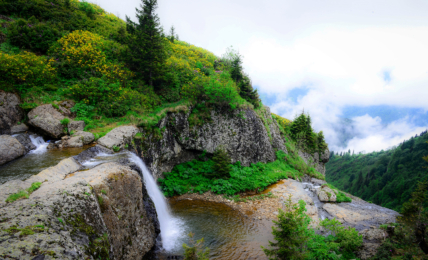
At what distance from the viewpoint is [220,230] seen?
9352mm

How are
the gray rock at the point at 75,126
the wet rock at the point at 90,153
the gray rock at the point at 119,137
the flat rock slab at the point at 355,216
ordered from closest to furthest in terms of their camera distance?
the wet rock at the point at 90,153 → the gray rock at the point at 119,137 → the gray rock at the point at 75,126 → the flat rock slab at the point at 355,216

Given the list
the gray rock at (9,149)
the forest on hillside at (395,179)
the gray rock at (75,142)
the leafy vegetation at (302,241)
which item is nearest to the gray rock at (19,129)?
the gray rock at (9,149)

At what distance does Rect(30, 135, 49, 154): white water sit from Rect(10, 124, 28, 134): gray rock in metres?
0.55

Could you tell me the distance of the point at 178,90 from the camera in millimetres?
15672

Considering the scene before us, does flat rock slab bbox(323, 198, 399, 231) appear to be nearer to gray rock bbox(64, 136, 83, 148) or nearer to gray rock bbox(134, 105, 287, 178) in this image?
gray rock bbox(134, 105, 287, 178)

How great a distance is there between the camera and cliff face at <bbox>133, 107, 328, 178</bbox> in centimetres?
1234

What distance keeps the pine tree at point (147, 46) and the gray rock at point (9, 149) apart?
8.67 meters

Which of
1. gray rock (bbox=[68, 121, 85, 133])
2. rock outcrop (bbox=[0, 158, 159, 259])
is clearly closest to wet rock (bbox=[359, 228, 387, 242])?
rock outcrop (bbox=[0, 158, 159, 259])

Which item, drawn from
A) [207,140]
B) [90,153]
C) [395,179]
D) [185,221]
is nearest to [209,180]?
[207,140]

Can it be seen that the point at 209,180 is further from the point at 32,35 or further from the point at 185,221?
the point at 32,35

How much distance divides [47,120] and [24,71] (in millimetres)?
2899

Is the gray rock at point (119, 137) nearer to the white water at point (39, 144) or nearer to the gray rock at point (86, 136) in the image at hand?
the gray rock at point (86, 136)

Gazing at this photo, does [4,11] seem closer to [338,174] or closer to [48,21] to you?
[48,21]

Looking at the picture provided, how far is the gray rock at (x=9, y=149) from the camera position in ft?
20.9
